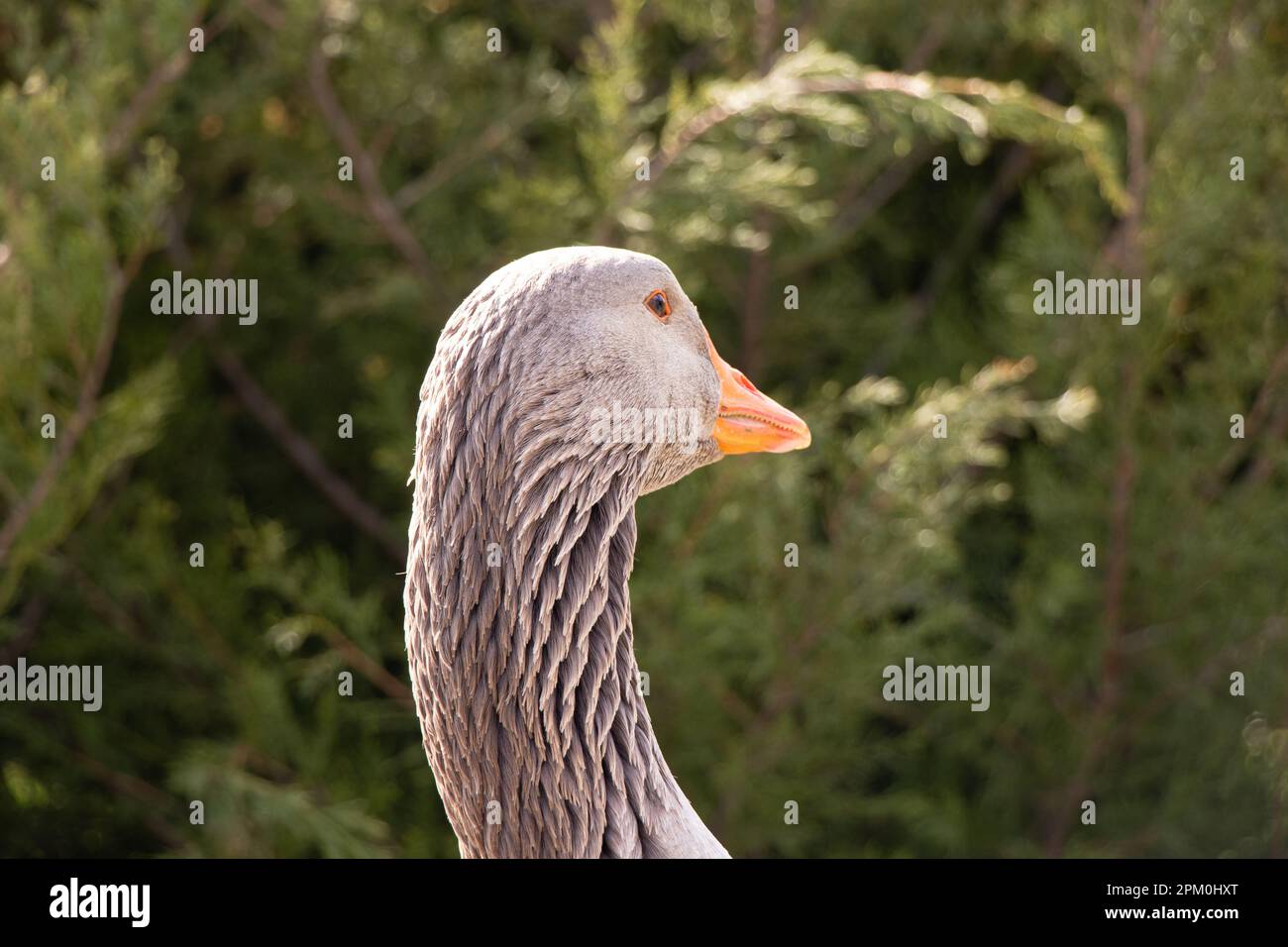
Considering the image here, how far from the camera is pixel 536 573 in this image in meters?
2.21

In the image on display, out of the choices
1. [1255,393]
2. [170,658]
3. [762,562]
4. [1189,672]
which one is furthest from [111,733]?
[1255,393]

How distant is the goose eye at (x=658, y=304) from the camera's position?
92.0 inches

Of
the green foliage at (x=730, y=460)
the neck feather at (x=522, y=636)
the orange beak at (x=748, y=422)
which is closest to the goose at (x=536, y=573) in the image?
the neck feather at (x=522, y=636)

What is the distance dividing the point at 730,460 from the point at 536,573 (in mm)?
2311

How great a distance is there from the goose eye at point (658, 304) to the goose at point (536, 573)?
4cm

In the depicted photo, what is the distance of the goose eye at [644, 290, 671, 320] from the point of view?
92.0 inches

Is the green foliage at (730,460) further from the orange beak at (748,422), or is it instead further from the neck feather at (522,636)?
the neck feather at (522,636)

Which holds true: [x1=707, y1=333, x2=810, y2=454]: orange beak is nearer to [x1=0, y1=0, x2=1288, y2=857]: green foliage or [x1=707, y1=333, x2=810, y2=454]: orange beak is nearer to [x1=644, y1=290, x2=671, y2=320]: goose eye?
[x1=644, y1=290, x2=671, y2=320]: goose eye

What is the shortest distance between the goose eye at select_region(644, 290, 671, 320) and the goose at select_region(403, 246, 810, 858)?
1.5 inches

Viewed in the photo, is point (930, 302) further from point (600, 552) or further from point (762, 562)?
point (600, 552)

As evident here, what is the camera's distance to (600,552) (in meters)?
2.26

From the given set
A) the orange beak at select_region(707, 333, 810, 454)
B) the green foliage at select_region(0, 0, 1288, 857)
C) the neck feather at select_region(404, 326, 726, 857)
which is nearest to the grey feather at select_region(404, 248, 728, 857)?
the neck feather at select_region(404, 326, 726, 857)

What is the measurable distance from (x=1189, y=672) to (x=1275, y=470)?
79cm

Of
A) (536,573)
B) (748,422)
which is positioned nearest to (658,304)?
(748,422)
